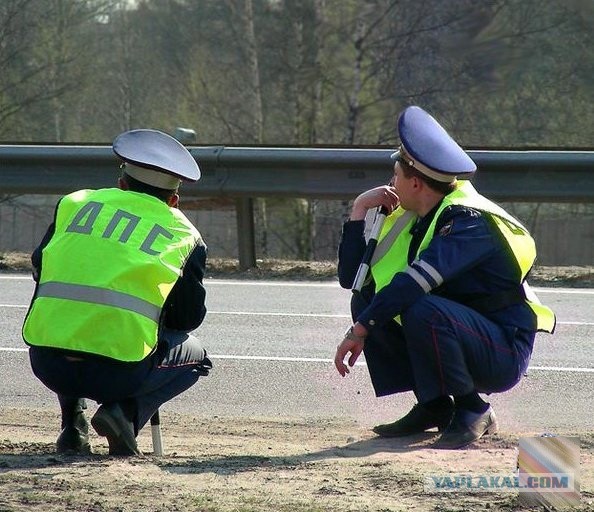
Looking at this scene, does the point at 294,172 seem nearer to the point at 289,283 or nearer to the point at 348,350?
the point at 289,283

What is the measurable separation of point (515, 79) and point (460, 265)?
464 inches

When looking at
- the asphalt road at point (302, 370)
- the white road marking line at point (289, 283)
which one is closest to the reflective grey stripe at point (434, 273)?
the asphalt road at point (302, 370)

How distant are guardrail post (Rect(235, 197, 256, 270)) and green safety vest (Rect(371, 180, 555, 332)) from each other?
654 cm

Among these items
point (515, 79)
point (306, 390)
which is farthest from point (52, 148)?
point (515, 79)

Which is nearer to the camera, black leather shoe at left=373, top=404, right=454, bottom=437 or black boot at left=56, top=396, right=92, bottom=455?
black boot at left=56, top=396, right=92, bottom=455

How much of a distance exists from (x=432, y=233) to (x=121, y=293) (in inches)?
53.7

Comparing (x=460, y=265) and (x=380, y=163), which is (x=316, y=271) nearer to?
(x=380, y=163)

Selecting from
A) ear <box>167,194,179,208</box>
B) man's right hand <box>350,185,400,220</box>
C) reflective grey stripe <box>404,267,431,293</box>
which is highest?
ear <box>167,194,179,208</box>

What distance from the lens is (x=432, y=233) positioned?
5648 mm

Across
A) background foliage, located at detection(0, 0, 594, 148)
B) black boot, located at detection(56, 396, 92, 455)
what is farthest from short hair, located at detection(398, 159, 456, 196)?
background foliage, located at detection(0, 0, 594, 148)

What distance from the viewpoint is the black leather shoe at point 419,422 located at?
6074mm

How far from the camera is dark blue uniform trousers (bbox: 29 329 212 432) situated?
5352 millimetres

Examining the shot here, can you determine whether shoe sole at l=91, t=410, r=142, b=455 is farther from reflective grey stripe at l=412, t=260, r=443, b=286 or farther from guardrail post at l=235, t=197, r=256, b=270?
guardrail post at l=235, t=197, r=256, b=270

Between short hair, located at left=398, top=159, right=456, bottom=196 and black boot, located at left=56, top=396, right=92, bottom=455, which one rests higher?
short hair, located at left=398, top=159, right=456, bottom=196
